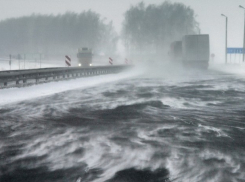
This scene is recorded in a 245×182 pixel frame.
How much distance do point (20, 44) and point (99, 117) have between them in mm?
168795

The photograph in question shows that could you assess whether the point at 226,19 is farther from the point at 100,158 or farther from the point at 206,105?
the point at 100,158

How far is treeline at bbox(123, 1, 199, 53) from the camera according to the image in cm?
10981

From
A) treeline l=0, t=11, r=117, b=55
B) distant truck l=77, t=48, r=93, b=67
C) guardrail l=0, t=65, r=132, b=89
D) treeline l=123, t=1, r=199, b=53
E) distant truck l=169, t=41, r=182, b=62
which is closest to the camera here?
guardrail l=0, t=65, r=132, b=89

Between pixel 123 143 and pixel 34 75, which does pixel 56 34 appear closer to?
pixel 34 75

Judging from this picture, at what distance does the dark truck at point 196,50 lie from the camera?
1594 inches

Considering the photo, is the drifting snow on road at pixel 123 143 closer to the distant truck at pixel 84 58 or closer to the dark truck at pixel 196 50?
the dark truck at pixel 196 50

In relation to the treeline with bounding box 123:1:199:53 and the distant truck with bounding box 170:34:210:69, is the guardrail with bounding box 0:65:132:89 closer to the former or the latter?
the distant truck with bounding box 170:34:210:69

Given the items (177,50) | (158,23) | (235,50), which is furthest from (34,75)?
(158,23)

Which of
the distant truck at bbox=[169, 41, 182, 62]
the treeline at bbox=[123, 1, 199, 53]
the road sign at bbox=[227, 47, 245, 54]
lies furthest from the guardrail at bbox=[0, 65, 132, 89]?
the treeline at bbox=[123, 1, 199, 53]

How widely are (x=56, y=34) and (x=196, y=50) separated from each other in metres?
118

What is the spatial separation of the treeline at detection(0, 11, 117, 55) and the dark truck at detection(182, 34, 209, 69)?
99144mm

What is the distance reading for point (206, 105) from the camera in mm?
12094

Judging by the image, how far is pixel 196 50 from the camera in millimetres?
41156

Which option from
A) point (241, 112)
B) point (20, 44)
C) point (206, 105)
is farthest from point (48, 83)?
point (20, 44)
